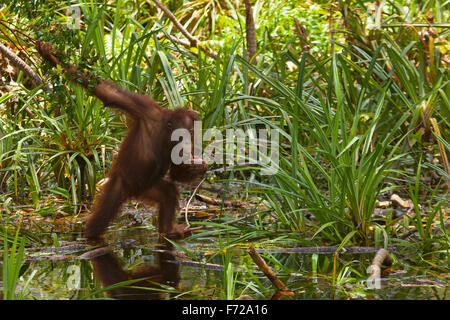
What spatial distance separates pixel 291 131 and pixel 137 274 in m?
1.33

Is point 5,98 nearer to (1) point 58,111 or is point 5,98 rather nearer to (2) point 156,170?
(1) point 58,111

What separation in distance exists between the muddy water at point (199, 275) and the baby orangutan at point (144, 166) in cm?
31

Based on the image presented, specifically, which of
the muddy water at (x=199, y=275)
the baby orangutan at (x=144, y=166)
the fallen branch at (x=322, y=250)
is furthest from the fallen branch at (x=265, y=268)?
the baby orangutan at (x=144, y=166)

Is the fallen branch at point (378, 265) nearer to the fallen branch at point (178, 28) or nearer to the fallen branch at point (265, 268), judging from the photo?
the fallen branch at point (265, 268)

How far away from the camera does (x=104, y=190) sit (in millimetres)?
3426

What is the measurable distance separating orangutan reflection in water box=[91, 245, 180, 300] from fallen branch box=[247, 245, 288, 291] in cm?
39

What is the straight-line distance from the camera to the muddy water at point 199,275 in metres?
2.19

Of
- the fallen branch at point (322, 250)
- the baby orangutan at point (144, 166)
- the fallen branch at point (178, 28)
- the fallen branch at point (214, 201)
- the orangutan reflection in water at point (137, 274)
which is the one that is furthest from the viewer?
the fallen branch at point (178, 28)

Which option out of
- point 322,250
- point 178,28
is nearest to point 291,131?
point 322,250

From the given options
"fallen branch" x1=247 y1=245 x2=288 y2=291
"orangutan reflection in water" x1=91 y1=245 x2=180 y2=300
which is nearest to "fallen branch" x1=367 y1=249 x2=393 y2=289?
"fallen branch" x1=247 y1=245 x2=288 y2=291

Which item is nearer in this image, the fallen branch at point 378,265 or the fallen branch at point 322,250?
the fallen branch at point 378,265

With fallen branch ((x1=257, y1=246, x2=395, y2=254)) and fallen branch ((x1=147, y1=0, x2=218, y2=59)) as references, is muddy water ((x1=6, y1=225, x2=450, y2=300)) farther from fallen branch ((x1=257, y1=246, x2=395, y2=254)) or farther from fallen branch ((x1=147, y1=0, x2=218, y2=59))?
fallen branch ((x1=147, y1=0, x2=218, y2=59))

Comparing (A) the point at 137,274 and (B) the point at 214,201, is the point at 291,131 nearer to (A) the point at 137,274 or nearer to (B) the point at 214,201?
(B) the point at 214,201
